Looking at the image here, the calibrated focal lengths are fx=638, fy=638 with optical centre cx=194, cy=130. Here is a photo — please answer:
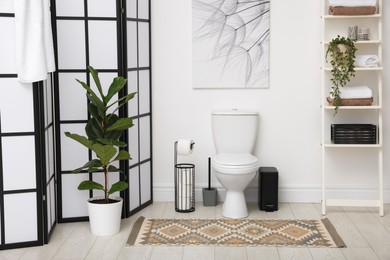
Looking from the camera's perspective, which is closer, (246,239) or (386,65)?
(246,239)

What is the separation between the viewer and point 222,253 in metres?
4.13

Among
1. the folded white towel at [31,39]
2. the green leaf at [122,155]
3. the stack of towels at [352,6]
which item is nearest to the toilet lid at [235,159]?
the green leaf at [122,155]

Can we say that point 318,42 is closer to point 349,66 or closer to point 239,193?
point 349,66

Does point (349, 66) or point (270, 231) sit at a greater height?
point (349, 66)

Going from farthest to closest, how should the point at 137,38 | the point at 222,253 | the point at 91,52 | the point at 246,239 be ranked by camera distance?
Answer: the point at 137,38
the point at 91,52
the point at 246,239
the point at 222,253

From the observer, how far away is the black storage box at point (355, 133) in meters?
5.09

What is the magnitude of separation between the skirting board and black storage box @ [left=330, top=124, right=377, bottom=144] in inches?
21.5

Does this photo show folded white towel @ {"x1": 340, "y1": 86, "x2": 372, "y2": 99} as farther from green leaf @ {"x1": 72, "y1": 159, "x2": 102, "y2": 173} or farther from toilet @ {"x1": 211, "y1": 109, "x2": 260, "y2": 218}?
green leaf @ {"x1": 72, "y1": 159, "x2": 102, "y2": 173}

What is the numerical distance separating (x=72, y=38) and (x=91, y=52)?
0.17m

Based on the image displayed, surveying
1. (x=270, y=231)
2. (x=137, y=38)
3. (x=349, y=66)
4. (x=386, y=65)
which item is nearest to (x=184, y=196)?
(x=270, y=231)

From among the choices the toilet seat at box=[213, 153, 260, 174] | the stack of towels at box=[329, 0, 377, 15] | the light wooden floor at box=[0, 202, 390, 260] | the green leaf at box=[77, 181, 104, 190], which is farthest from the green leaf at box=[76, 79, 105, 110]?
the stack of towels at box=[329, 0, 377, 15]

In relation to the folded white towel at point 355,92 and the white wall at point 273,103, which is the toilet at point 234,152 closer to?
the white wall at point 273,103

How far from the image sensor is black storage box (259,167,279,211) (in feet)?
16.9

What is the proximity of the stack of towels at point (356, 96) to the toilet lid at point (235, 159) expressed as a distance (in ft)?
2.79
